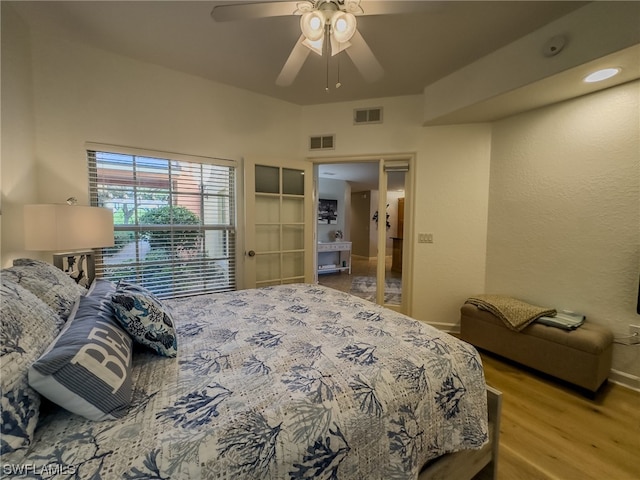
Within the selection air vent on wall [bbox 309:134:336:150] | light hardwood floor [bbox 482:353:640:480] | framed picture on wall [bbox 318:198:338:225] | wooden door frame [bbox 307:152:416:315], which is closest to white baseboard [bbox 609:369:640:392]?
light hardwood floor [bbox 482:353:640:480]

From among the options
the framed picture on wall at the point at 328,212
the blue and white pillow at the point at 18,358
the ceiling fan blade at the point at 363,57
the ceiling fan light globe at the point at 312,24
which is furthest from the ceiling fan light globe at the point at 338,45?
the framed picture on wall at the point at 328,212

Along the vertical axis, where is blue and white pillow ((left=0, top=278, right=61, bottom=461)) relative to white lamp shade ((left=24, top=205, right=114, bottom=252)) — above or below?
below

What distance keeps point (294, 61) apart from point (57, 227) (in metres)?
1.86

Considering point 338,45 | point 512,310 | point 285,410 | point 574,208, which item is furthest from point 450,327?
point 338,45

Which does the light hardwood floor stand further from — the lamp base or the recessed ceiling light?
the lamp base

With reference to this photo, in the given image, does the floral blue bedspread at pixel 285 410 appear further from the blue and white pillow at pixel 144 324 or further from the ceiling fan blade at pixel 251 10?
the ceiling fan blade at pixel 251 10

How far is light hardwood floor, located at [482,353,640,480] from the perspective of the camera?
139 centimetres

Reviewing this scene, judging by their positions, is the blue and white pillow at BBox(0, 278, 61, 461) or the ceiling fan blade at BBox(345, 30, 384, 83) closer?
the blue and white pillow at BBox(0, 278, 61, 461)

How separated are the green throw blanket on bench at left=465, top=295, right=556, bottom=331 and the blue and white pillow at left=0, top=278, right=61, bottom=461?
294cm

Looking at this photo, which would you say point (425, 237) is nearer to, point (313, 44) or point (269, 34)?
point (313, 44)

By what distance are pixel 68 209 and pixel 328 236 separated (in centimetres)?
571

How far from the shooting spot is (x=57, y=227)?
1695 mm

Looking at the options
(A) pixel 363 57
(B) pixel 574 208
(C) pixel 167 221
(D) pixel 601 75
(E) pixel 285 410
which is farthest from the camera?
(C) pixel 167 221

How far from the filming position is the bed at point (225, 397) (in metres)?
0.68
